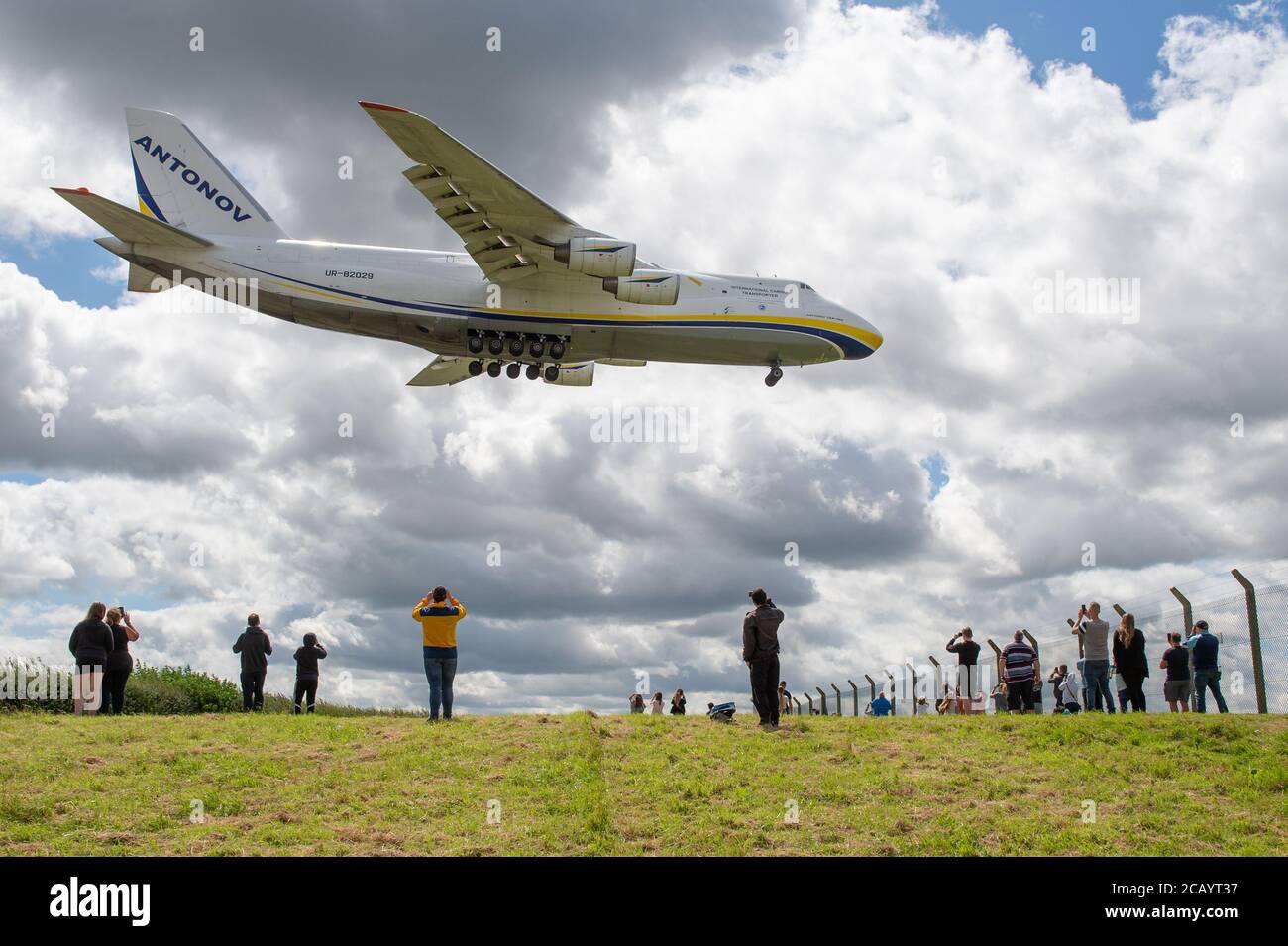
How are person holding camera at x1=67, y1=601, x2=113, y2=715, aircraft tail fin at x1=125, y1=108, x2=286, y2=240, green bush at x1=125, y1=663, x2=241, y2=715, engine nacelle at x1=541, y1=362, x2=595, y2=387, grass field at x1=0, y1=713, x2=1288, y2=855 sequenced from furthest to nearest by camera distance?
1. engine nacelle at x1=541, y1=362, x2=595, y2=387
2. aircraft tail fin at x1=125, y1=108, x2=286, y2=240
3. green bush at x1=125, y1=663, x2=241, y2=715
4. person holding camera at x1=67, y1=601, x2=113, y2=715
5. grass field at x1=0, y1=713, x2=1288, y2=855

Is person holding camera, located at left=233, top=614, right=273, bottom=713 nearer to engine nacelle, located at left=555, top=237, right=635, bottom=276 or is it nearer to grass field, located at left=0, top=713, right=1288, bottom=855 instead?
grass field, located at left=0, top=713, right=1288, bottom=855

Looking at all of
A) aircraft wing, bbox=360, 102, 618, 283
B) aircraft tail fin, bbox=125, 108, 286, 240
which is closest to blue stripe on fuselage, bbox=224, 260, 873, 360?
aircraft wing, bbox=360, 102, 618, 283

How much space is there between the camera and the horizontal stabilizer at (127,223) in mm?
25781

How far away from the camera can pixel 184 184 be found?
99.7 ft

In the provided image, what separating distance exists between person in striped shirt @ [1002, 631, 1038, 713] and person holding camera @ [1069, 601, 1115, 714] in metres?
0.93

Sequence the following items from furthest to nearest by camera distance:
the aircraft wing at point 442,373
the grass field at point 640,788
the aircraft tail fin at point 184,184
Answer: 1. the aircraft wing at point 442,373
2. the aircraft tail fin at point 184,184
3. the grass field at point 640,788

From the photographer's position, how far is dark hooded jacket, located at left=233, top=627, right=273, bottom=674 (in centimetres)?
2017

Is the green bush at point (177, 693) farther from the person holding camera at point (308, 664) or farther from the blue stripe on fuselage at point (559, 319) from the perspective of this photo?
the blue stripe on fuselage at point (559, 319)

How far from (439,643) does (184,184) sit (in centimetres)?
1834

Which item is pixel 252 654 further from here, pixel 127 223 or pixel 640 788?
pixel 127 223

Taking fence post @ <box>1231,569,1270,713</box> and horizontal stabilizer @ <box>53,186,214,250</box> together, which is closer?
fence post @ <box>1231,569,1270,713</box>

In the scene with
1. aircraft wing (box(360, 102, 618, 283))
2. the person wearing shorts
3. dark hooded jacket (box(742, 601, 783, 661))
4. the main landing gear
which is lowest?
the person wearing shorts

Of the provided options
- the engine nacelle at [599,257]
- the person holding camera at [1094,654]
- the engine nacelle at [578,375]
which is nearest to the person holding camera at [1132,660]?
the person holding camera at [1094,654]
